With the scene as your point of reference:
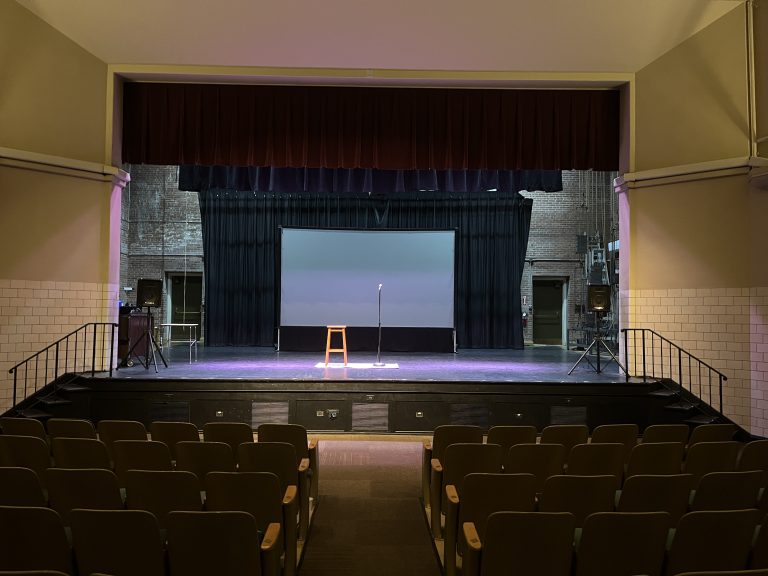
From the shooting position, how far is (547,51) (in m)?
8.19

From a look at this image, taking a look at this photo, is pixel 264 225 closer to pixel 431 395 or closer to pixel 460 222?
pixel 460 222

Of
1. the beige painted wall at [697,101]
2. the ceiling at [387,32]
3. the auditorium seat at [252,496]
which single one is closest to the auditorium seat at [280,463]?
the auditorium seat at [252,496]

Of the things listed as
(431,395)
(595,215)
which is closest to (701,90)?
(431,395)

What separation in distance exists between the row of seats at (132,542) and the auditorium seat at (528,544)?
941mm

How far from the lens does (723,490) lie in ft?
9.82

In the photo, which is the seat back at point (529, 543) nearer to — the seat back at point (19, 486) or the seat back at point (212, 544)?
the seat back at point (212, 544)

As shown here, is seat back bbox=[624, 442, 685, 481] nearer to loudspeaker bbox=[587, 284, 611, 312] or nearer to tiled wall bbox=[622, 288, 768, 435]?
tiled wall bbox=[622, 288, 768, 435]

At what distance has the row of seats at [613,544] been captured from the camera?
7.49ft

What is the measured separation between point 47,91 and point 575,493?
27.3ft

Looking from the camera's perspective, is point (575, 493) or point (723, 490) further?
point (723, 490)

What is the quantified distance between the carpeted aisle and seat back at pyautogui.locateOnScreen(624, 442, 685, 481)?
1.42m

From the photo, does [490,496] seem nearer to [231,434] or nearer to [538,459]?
[538,459]

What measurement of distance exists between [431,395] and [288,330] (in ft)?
19.1

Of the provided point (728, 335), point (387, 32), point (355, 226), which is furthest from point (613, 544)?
point (355, 226)
